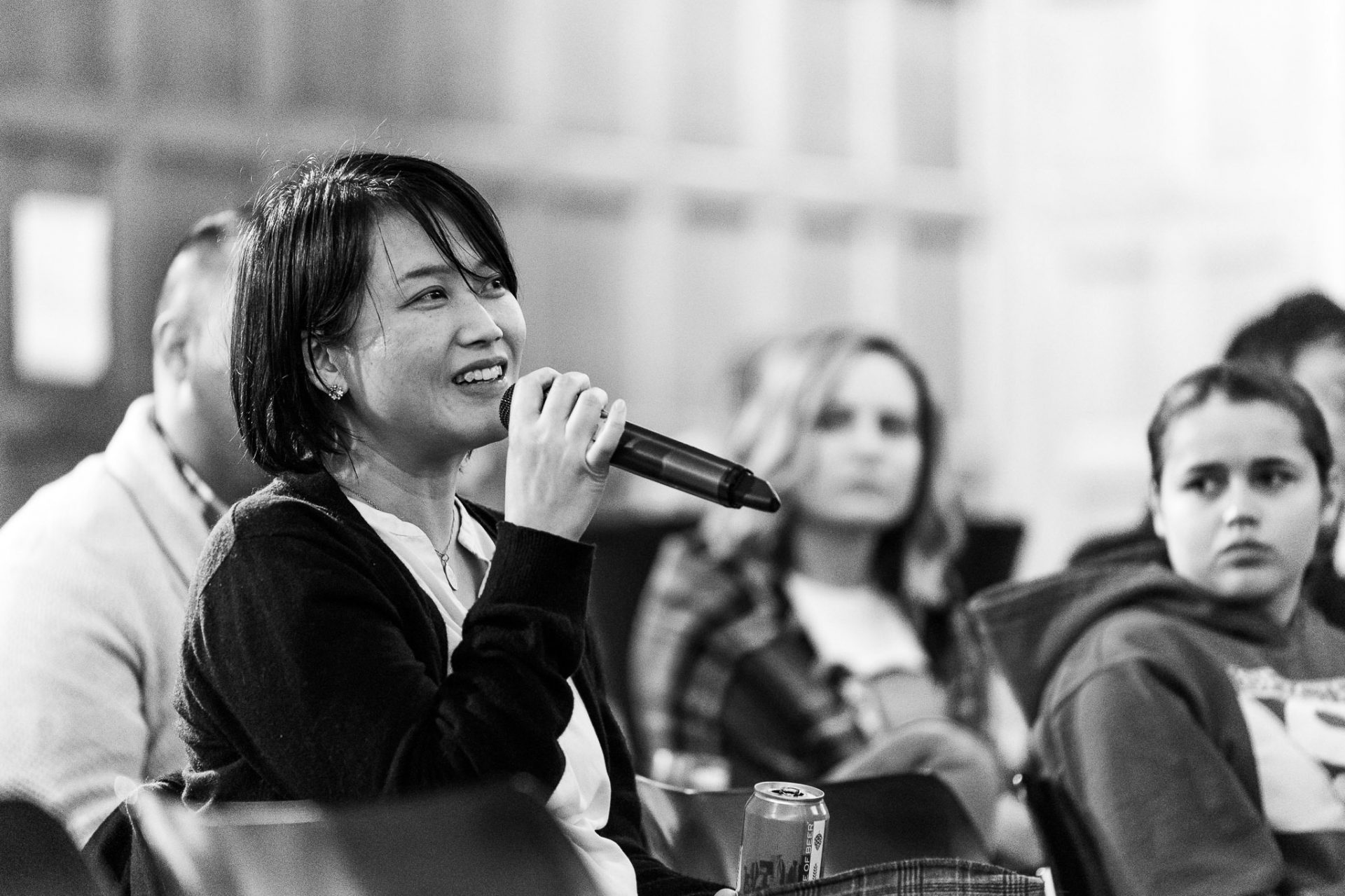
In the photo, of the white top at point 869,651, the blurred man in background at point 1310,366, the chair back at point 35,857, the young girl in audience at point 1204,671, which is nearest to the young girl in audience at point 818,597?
the white top at point 869,651

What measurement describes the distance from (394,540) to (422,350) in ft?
0.46

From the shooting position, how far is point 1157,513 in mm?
1601

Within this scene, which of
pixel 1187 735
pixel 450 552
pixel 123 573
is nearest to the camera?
pixel 450 552

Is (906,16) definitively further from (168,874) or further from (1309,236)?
(168,874)

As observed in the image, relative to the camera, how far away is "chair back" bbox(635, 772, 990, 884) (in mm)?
1393

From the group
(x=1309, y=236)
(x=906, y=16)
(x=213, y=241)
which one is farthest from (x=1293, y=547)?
(x=906, y=16)

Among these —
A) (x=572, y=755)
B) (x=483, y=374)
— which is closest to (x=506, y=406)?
(x=483, y=374)

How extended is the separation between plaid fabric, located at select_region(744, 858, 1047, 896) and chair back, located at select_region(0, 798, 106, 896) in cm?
43

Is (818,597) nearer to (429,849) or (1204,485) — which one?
(1204,485)

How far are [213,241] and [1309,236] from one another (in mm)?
3476

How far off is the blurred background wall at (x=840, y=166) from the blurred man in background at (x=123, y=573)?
6.68 feet

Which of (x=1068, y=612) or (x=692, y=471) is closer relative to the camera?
(x=692, y=471)

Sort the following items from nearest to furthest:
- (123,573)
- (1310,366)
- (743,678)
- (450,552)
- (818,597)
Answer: (450,552), (123,573), (1310,366), (743,678), (818,597)

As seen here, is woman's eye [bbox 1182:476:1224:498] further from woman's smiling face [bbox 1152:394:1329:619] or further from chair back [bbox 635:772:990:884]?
chair back [bbox 635:772:990:884]
